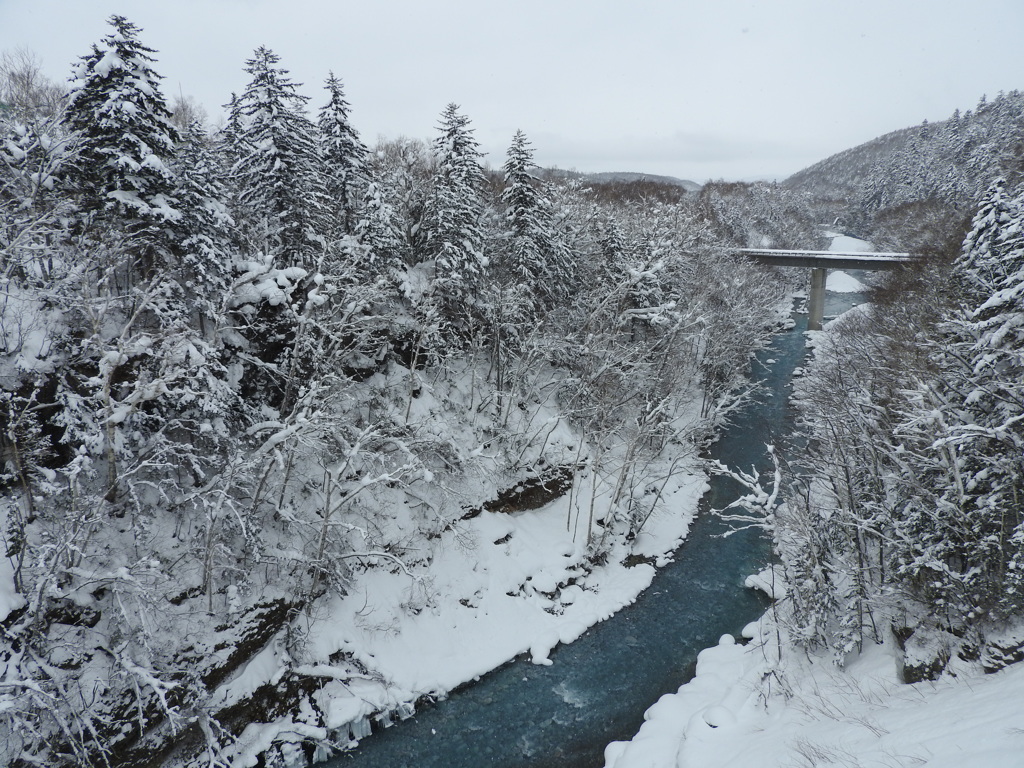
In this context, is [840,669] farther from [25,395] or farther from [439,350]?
[25,395]

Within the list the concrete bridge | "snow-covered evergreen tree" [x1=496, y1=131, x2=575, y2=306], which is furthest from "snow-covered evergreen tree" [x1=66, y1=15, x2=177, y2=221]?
the concrete bridge

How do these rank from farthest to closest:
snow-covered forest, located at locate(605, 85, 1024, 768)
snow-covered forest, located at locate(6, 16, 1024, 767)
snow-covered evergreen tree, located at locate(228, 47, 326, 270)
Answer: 1. snow-covered evergreen tree, located at locate(228, 47, 326, 270)
2. snow-covered forest, located at locate(6, 16, 1024, 767)
3. snow-covered forest, located at locate(605, 85, 1024, 768)

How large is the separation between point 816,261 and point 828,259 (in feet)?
4.61

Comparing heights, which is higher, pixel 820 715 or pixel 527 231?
pixel 527 231

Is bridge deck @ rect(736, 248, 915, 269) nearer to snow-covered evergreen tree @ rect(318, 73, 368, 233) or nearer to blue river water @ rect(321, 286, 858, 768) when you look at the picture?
blue river water @ rect(321, 286, 858, 768)

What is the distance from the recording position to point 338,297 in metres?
20.9

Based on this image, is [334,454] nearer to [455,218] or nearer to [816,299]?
[455,218]

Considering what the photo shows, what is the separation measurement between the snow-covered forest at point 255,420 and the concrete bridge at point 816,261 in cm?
2660

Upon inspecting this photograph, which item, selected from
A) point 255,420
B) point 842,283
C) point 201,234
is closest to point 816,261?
point 842,283

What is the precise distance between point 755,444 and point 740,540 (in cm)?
864

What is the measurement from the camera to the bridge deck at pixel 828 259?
41.0m

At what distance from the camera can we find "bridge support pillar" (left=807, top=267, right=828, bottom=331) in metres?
47.1

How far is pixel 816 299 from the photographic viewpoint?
47.7m

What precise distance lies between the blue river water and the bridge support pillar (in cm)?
3369
